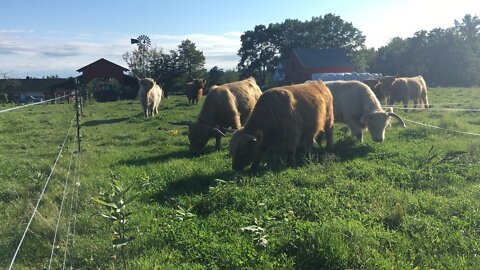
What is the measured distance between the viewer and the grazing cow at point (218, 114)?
1089 cm

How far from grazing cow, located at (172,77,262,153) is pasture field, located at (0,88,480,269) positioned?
26.5 inches

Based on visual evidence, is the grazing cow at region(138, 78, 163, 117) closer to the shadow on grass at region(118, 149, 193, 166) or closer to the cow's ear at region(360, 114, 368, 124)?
the shadow on grass at region(118, 149, 193, 166)

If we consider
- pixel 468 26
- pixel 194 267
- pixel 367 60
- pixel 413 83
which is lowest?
pixel 194 267

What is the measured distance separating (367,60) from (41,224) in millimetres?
88316

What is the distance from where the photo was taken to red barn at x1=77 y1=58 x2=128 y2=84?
60.6 meters

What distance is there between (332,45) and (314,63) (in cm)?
2098

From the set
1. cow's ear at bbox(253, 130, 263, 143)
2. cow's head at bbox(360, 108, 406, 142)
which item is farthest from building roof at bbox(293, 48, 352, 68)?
cow's ear at bbox(253, 130, 263, 143)

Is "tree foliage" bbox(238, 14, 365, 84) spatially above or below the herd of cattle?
above

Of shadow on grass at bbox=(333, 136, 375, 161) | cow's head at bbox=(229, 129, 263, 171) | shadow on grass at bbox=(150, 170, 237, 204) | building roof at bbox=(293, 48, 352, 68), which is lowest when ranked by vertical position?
shadow on grass at bbox=(150, 170, 237, 204)

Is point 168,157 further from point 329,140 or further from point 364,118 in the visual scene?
point 364,118

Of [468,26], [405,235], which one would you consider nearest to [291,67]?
[468,26]

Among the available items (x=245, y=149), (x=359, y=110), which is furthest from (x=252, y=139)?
(x=359, y=110)

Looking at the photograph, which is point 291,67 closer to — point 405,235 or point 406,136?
point 406,136

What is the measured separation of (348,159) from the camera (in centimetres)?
920
